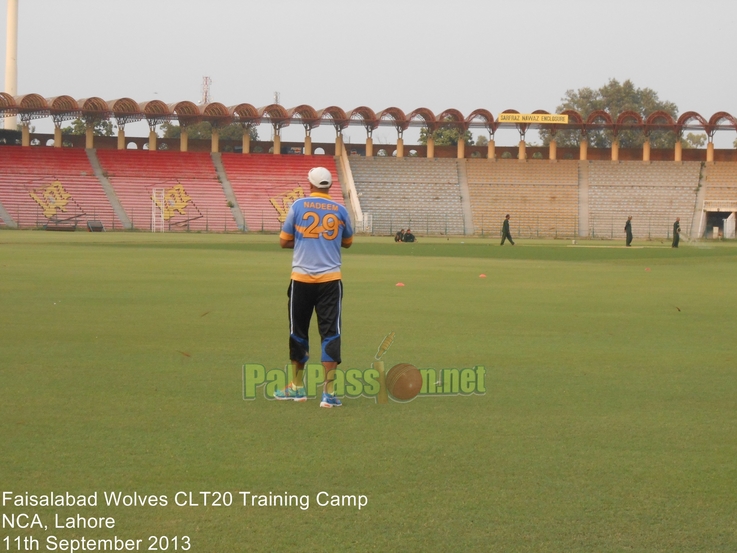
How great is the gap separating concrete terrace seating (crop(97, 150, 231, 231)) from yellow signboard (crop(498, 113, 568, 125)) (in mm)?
23777

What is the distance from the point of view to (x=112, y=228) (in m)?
64.6

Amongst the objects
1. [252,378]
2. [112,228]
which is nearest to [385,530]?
[252,378]

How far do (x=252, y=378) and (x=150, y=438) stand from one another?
4.82ft

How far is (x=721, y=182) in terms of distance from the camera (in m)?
73.5

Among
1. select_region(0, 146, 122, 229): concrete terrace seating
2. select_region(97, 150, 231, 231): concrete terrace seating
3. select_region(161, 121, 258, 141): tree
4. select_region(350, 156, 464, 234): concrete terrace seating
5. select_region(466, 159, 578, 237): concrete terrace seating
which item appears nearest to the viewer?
select_region(0, 146, 122, 229): concrete terrace seating

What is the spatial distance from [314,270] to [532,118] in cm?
7152

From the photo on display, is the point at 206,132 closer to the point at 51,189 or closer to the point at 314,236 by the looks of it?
the point at 51,189

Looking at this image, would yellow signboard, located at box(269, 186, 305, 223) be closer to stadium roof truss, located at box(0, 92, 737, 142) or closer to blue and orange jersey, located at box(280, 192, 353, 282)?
stadium roof truss, located at box(0, 92, 737, 142)

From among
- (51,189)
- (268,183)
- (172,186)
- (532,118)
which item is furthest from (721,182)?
(51,189)

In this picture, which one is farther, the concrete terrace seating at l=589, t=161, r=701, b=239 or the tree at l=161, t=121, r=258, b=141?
the tree at l=161, t=121, r=258, b=141

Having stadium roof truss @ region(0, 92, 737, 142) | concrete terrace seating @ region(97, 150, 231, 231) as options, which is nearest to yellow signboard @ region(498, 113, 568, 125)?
stadium roof truss @ region(0, 92, 737, 142)

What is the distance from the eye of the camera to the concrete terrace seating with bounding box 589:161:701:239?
68.4 metres

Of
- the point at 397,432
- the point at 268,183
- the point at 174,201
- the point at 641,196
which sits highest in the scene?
the point at 268,183

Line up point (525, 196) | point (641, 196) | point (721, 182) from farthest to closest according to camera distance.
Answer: point (721, 182) < point (525, 196) < point (641, 196)
